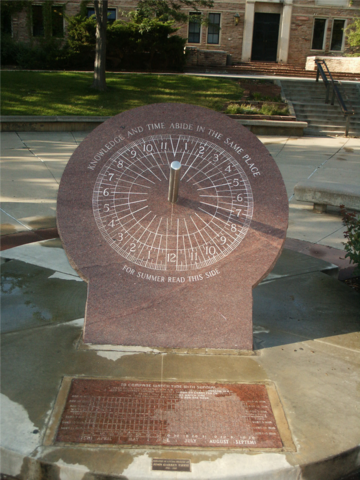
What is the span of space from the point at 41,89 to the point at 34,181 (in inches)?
350

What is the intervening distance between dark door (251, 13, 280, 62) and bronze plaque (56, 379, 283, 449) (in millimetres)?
28599

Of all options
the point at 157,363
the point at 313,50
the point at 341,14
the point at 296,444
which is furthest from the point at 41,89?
the point at 341,14

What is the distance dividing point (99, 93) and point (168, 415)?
48.0 feet

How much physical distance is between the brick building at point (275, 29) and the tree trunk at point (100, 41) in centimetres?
1314

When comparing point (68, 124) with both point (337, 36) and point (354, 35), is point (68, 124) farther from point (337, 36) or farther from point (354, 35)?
point (337, 36)

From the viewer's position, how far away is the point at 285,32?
92.1 ft

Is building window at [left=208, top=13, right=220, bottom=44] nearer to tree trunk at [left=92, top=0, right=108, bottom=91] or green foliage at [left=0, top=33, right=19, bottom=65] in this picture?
green foliage at [left=0, top=33, right=19, bottom=65]

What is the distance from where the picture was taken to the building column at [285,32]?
91.6ft

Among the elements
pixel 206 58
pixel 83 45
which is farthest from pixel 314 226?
pixel 206 58

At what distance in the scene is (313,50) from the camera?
93.2 feet

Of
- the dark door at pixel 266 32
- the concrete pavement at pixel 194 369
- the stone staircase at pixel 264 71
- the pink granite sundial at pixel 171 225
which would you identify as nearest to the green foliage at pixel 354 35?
the stone staircase at pixel 264 71

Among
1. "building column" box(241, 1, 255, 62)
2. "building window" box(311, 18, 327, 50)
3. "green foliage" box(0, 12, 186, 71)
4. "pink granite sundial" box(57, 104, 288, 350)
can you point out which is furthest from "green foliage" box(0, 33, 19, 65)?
"pink granite sundial" box(57, 104, 288, 350)

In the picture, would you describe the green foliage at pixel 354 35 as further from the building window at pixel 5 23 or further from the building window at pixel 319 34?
the building window at pixel 5 23

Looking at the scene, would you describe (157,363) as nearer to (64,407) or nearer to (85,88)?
(64,407)
